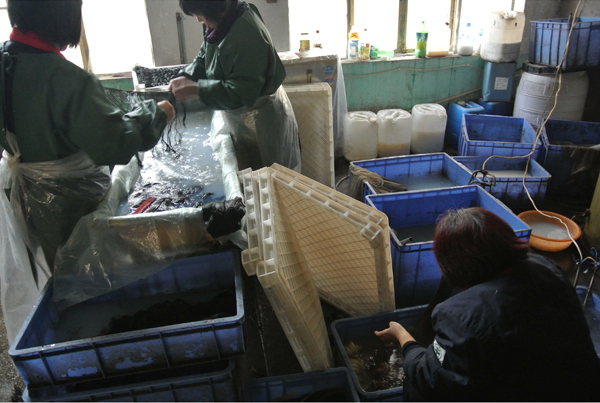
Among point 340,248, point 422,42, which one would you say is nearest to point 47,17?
point 340,248

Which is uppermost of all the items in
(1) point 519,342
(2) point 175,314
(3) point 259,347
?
(1) point 519,342

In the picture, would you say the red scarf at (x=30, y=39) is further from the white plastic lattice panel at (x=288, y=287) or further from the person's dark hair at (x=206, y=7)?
the white plastic lattice panel at (x=288, y=287)

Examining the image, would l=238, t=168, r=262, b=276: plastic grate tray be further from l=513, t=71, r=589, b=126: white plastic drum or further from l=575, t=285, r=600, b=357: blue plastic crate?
l=513, t=71, r=589, b=126: white plastic drum

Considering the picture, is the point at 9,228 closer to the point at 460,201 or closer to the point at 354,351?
the point at 354,351

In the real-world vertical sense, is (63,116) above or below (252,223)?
above

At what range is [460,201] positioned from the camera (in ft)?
9.80

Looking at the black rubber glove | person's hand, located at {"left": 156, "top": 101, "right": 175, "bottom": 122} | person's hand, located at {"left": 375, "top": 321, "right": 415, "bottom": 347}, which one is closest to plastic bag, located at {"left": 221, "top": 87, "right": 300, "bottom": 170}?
person's hand, located at {"left": 156, "top": 101, "right": 175, "bottom": 122}

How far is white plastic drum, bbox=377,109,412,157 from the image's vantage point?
15.0ft

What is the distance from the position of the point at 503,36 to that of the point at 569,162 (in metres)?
1.71

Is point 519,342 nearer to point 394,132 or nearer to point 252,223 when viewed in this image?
point 252,223

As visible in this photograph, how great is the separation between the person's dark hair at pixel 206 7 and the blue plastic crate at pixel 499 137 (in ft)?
8.87

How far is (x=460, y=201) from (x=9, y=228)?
268 centimetres

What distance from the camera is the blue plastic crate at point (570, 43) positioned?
3.90 meters

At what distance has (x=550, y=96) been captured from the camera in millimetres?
4145
